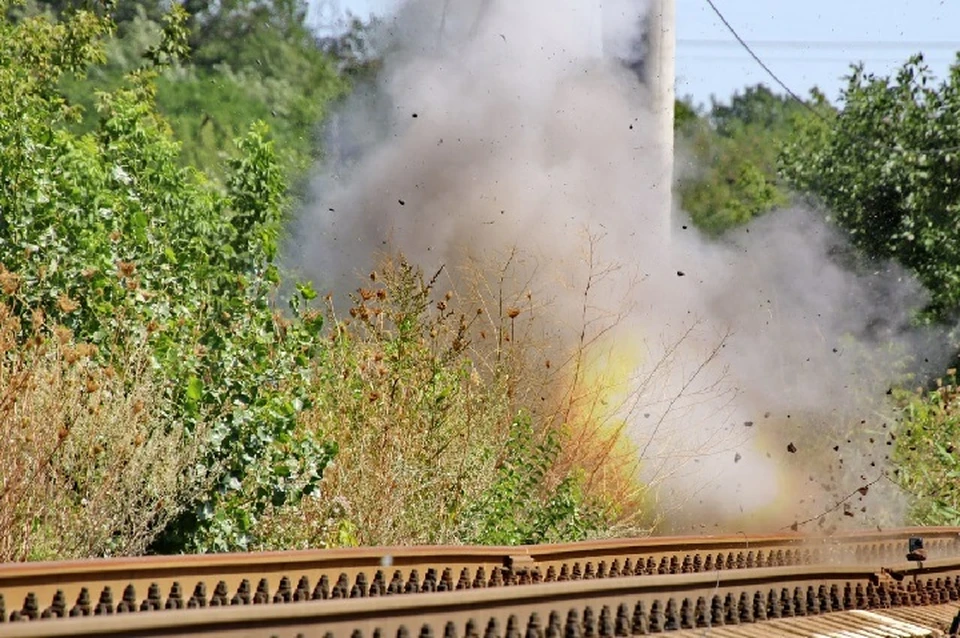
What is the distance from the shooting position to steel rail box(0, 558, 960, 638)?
4469 millimetres

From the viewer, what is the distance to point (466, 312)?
40.4 ft

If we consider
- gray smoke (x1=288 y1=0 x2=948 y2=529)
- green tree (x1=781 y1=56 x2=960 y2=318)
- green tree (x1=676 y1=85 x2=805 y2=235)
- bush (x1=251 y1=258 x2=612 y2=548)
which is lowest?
bush (x1=251 y1=258 x2=612 y2=548)

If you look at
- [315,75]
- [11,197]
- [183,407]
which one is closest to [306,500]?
[183,407]

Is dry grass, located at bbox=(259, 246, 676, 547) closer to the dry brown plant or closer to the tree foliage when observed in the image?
the dry brown plant

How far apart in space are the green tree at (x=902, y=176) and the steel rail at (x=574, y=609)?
13.6 metres

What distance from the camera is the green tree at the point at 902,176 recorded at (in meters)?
20.8

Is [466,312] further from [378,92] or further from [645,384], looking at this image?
[378,92]

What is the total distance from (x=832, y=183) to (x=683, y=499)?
1320 cm

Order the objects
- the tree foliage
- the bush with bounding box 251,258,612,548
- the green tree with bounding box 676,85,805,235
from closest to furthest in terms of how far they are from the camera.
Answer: the bush with bounding box 251,258,612,548 → the tree foliage → the green tree with bounding box 676,85,805,235

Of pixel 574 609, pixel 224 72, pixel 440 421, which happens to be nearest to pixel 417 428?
pixel 440 421

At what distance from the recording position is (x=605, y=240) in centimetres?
1501

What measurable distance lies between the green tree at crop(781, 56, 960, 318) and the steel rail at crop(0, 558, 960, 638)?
13.6m

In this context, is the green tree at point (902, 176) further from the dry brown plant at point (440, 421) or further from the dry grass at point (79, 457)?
the dry grass at point (79, 457)

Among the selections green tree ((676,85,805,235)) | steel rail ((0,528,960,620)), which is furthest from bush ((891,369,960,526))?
green tree ((676,85,805,235))
